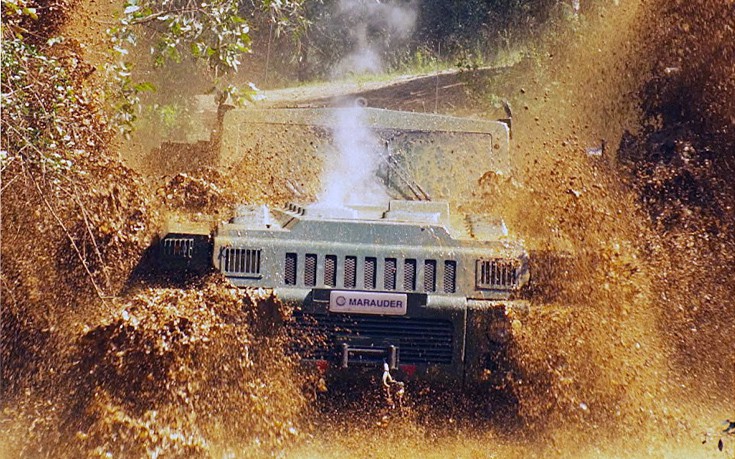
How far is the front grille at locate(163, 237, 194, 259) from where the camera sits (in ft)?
20.2

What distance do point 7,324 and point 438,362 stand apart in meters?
2.90

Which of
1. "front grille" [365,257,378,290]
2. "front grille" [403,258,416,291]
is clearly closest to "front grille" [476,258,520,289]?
"front grille" [403,258,416,291]

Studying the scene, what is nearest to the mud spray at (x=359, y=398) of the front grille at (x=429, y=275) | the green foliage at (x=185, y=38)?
the front grille at (x=429, y=275)

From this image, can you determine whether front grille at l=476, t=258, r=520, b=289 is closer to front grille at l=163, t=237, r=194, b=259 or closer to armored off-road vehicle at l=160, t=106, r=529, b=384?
armored off-road vehicle at l=160, t=106, r=529, b=384

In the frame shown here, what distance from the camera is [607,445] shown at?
647 centimetres

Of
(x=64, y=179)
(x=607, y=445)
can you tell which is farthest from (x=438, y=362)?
(x=64, y=179)

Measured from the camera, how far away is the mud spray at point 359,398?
19.9 feet

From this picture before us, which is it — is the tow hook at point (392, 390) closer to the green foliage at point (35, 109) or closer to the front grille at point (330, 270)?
the front grille at point (330, 270)

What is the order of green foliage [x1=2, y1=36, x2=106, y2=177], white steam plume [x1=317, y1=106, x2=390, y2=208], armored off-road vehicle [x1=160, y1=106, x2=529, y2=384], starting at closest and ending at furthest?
armored off-road vehicle [x1=160, y1=106, x2=529, y2=384] < green foliage [x1=2, y1=36, x2=106, y2=177] < white steam plume [x1=317, y1=106, x2=390, y2=208]

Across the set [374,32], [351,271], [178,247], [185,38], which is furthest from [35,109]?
[374,32]

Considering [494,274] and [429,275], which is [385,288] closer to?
[429,275]

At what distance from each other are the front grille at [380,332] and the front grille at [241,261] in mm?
327

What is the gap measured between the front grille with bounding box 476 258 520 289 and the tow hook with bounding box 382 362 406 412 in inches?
25.4

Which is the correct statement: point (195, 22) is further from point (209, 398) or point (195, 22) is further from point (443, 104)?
point (443, 104)
